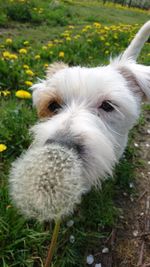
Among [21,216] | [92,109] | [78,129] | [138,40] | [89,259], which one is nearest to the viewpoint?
[78,129]

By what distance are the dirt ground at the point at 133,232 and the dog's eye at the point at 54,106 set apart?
4.40 ft

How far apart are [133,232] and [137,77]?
156cm

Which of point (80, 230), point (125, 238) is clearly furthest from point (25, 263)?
point (125, 238)

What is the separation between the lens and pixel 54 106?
9.64 ft

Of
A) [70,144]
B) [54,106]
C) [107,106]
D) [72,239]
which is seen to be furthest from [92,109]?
[72,239]

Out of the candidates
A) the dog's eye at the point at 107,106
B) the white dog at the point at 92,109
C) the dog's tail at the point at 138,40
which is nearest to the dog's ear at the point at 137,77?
the white dog at the point at 92,109

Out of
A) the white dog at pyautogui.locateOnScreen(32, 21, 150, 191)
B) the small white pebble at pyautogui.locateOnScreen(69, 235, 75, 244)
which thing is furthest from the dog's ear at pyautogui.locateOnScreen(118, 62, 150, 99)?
the small white pebble at pyautogui.locateOnScreen(69, 235, 75, 244)

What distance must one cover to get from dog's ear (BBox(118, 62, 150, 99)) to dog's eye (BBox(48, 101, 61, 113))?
75cm

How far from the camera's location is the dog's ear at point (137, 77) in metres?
3.11

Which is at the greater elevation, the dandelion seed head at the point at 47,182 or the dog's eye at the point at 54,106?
the dandelion seed head at the point at 47,182

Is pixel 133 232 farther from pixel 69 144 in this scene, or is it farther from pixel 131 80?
pixel 69 144

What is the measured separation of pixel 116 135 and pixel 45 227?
109cm

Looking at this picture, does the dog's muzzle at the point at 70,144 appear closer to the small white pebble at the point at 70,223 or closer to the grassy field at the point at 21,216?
the grassy field at the point at 21,216

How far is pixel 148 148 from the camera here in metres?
4.84
